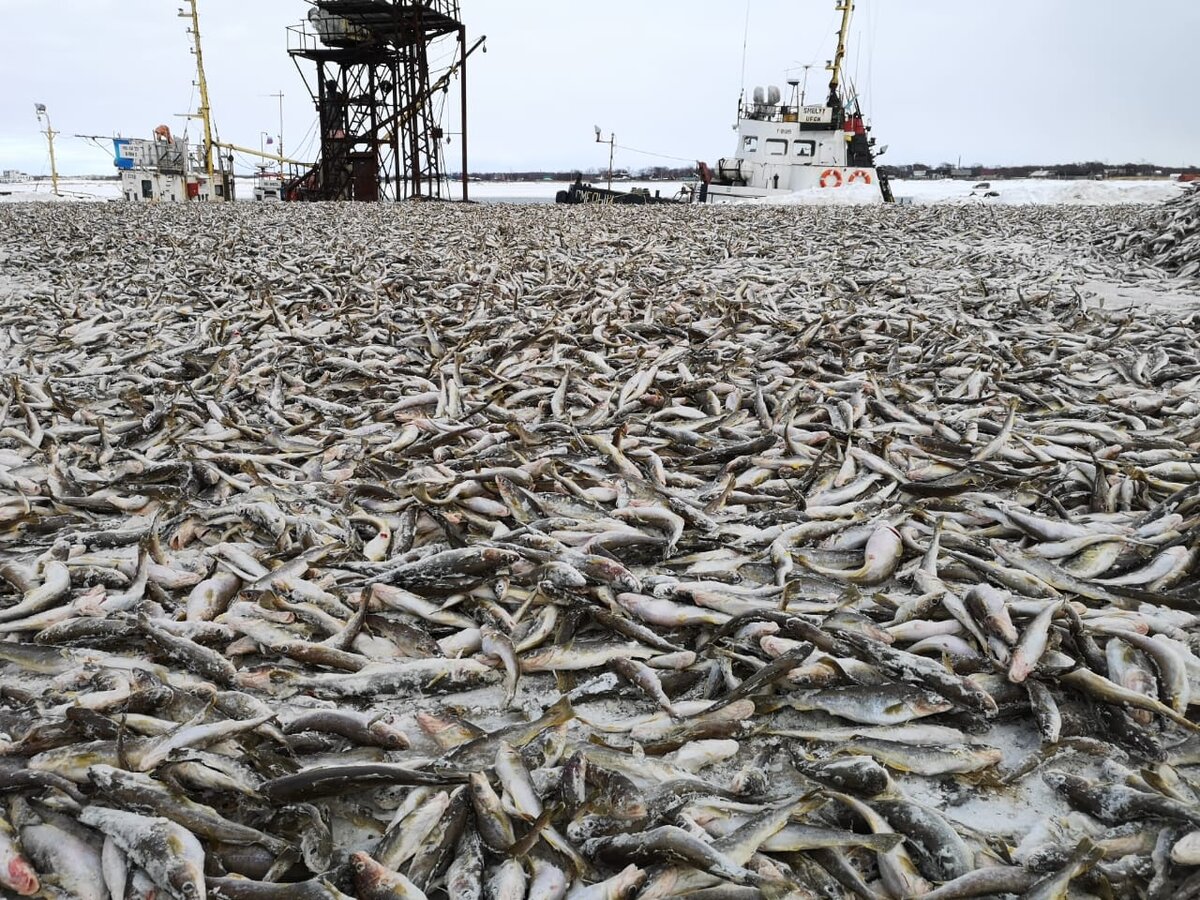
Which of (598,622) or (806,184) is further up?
(806,184)

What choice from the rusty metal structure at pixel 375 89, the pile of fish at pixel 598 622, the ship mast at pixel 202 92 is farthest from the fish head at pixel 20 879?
the ship mast at pixel 202 92

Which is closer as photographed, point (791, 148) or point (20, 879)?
point (20, 879)

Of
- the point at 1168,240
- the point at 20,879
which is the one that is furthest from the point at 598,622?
the point at 1168,240

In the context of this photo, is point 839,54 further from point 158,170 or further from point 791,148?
point 158,170

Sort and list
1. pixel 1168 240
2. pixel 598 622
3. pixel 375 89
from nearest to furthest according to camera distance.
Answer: pixel 598 622, pixel 1168 240, pixel 375 89

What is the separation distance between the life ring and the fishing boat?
138 mm

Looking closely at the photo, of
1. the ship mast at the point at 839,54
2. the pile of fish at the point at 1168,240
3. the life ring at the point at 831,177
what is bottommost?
the pile of fish at the point at 1168,240

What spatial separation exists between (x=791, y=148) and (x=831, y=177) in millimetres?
2686

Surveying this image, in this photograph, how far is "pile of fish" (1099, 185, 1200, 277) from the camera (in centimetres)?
1161

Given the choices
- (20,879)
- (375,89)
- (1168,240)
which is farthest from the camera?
(375,89)

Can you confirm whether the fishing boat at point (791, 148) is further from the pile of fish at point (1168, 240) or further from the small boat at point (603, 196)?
the pile of fish at point (1168, 240)

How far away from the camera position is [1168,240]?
498 inches

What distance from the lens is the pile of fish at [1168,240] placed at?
11.6 m

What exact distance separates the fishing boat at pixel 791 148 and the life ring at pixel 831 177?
0.14 metres
